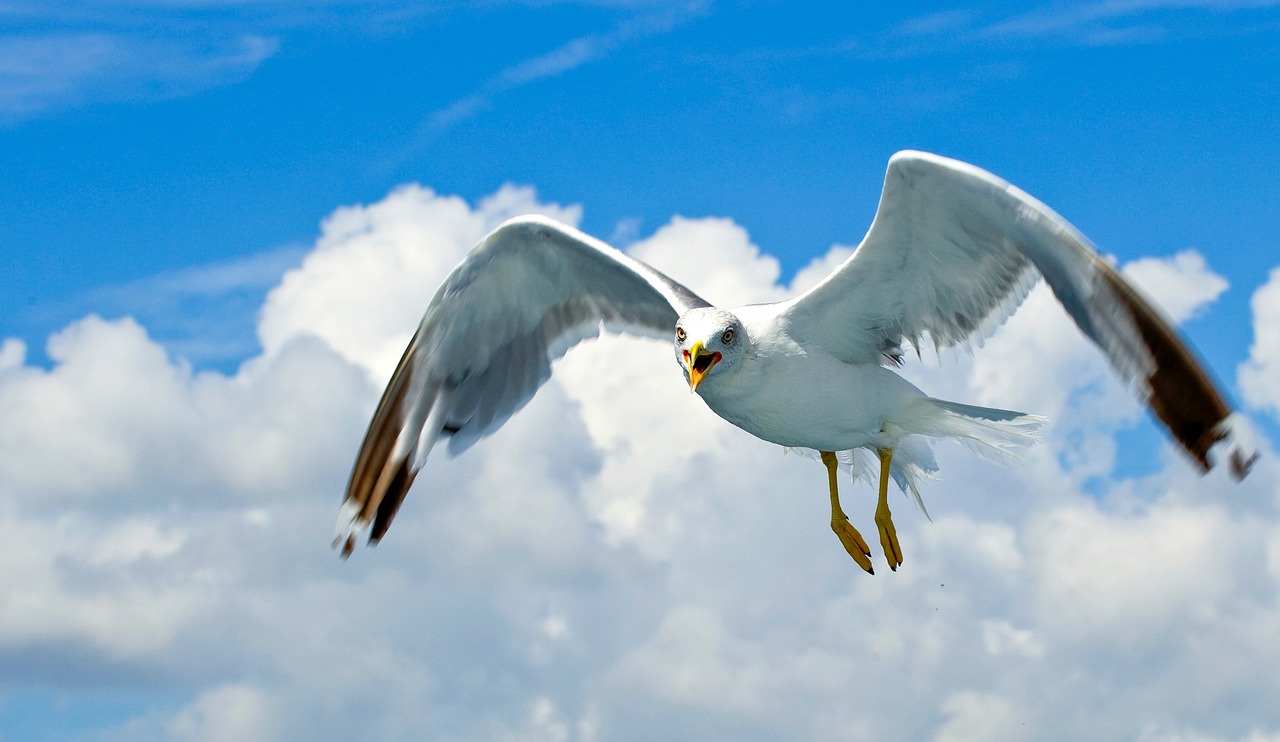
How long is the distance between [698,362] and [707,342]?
0.65 feet

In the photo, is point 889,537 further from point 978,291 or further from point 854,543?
point 978,291

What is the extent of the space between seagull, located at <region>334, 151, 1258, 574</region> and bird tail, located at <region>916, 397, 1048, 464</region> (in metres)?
0.02

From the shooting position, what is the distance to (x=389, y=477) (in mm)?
13070

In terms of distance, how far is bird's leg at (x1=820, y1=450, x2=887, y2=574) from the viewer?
40.7 ft

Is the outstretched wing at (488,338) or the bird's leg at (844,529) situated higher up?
the outstretched wing at (488,338)

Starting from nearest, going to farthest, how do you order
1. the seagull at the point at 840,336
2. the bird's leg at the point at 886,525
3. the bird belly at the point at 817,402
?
the seagull at the point at 840,336
the bird belly at the point at 817,402
the bird's leg at the point at 886,525

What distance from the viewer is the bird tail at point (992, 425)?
448 inches

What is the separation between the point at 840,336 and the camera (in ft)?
37.2

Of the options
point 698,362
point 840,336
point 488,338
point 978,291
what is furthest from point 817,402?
point 488,338

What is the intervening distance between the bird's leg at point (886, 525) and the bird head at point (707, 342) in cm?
226

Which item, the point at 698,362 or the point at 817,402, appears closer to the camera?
the point at 698,362

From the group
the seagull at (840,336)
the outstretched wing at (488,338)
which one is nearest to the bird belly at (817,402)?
the seagull at (840,336)

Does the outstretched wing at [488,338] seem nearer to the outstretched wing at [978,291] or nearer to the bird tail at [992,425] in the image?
the outstretched wing at [978,291]

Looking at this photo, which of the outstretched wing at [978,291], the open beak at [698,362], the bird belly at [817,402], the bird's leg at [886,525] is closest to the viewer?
the outstretched wing at [978,291]
